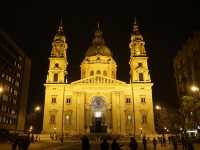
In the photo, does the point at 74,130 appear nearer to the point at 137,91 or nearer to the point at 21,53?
the point at 137,91

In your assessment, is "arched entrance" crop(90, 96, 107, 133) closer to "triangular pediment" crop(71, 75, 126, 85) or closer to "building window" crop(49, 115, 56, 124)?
"triangular pediment" crop(71, 75, 126, 85)

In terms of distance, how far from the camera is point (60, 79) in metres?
63.7

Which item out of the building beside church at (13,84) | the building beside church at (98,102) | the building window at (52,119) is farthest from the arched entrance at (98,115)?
the building beside church at (13,84)

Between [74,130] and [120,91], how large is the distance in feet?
47.5

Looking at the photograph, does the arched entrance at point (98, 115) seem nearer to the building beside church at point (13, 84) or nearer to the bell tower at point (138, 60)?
the bell tower at point (138, 60)

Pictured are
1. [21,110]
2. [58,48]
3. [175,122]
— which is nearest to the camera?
[175,122]

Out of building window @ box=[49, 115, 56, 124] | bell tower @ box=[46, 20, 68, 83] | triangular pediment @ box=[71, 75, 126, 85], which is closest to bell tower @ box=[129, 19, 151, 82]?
triangular pediment @ box=[71, 75, 126, 85]

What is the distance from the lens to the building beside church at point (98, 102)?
59438mm

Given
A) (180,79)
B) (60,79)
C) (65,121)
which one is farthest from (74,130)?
(180,79)

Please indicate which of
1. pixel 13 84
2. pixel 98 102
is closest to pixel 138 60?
pixel 98 102

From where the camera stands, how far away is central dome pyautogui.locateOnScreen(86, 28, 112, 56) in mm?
77363

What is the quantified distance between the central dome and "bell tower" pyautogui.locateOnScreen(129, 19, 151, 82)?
12.0m

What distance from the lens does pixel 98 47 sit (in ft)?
258

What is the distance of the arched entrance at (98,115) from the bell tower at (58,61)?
33.1ft
